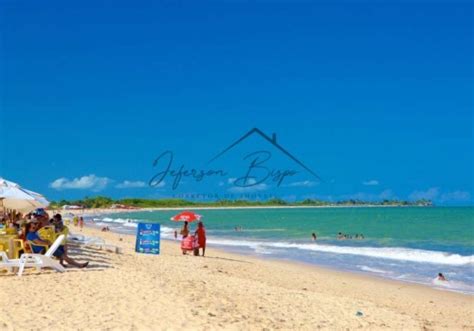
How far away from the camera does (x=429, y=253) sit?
22.6 m

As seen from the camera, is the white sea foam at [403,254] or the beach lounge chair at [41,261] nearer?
the beach lounge chair at [41,261]

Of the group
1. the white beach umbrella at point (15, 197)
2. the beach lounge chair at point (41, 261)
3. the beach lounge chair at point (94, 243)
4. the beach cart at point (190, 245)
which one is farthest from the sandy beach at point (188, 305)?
the beach cart at point (190, 245)

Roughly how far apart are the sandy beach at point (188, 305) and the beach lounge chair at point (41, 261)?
17 centimetres

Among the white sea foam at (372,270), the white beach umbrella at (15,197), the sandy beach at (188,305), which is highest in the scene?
the white beach umbrella at (15,197)

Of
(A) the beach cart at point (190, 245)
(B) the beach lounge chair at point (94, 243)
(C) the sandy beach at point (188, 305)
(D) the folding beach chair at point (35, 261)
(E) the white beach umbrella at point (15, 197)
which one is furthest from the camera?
(A) the beach cart at point (190, 245)

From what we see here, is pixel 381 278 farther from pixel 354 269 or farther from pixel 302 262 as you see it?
pixel 302 262

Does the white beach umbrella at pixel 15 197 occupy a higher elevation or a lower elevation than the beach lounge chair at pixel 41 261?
higher

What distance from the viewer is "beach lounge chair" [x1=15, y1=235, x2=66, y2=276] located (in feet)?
30.5

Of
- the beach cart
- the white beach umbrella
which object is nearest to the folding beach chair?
the white beach umbrella

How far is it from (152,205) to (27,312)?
134m

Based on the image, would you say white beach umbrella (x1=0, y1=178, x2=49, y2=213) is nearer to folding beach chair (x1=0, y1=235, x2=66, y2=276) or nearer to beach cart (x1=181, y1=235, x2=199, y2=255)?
folding beach chair (x1=0, y1=235, x2=66, y2=276)

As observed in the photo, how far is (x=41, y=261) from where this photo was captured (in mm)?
9422

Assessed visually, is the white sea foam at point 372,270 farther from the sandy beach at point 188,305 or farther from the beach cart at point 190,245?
the beach cart at point 190,245

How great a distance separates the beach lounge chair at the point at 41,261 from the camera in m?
9.28
